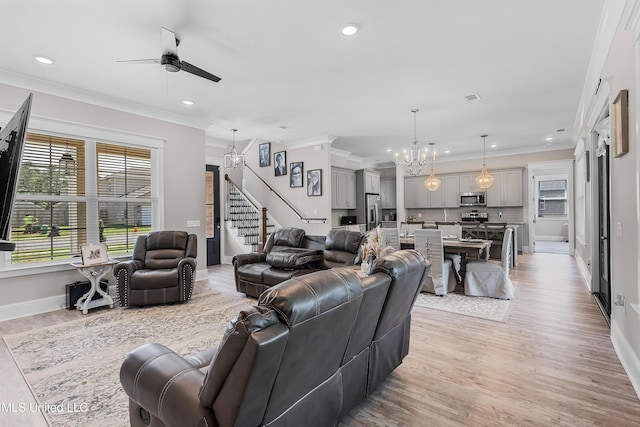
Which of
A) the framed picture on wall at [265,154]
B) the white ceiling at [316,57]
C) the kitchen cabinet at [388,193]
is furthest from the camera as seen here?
the kitchen cabinet at [388,193]

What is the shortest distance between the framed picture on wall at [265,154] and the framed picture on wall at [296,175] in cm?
88

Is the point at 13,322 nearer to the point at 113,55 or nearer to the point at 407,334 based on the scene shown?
the point at 113,55

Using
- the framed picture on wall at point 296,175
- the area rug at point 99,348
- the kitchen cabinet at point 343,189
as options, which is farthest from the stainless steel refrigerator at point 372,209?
the area rug at point 99,348

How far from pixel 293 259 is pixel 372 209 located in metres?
5.26

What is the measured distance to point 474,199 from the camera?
920 cm

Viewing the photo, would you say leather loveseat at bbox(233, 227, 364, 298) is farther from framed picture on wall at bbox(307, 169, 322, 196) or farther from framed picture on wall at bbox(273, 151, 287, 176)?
framed picture on wall at bbox(273, 151, 287, 176)

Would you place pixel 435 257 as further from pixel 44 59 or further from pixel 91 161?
pixel 44 59

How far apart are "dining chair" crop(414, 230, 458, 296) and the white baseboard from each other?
1.90m

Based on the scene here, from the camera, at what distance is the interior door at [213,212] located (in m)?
7.70

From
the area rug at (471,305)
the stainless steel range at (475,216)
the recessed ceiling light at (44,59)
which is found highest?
the recessed ceiling light at (44,59)

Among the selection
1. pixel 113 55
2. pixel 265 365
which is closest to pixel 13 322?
pixel 113 55

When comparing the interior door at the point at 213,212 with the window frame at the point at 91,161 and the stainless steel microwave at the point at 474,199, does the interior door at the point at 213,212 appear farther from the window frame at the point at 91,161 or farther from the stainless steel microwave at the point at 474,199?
the stainless steel microwave at the point at 474,199

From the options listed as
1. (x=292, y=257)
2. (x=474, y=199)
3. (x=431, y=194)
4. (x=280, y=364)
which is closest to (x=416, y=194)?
(x=431, y=194)

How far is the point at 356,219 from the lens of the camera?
9.11m
